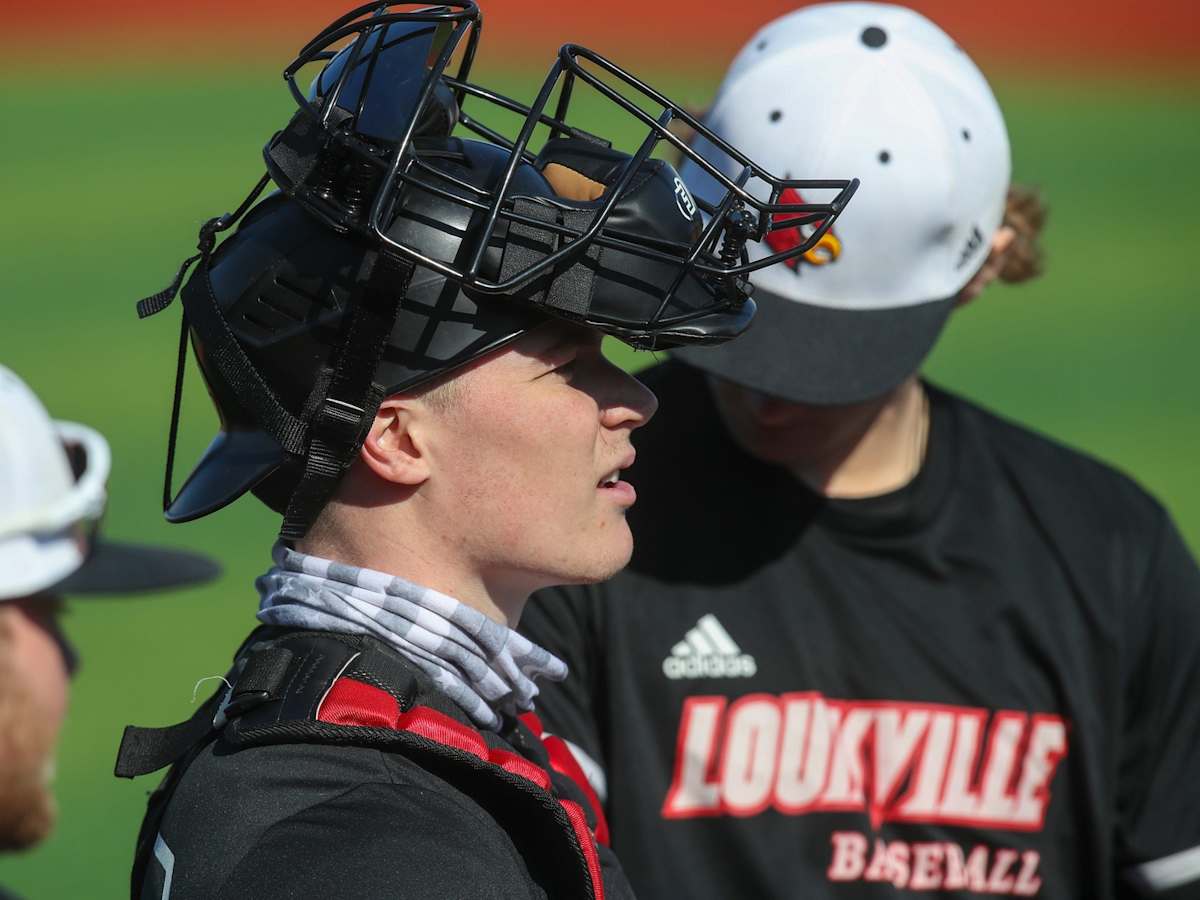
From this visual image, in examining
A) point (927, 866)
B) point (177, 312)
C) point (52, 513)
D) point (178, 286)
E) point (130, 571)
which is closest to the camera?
point (178, 286)

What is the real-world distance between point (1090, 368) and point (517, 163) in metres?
8.31

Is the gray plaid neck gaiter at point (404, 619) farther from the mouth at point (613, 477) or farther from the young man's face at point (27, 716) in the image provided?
the young man's face at point (27, 716)

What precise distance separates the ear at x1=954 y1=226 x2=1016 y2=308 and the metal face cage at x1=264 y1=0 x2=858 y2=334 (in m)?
1.14

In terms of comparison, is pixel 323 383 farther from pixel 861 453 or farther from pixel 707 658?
pixel 861 453

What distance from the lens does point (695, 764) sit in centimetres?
265

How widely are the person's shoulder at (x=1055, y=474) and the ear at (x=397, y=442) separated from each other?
57.4 inches

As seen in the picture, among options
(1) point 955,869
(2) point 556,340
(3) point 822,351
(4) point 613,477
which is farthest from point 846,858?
(2) point 556,340

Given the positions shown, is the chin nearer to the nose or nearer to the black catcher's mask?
the nose

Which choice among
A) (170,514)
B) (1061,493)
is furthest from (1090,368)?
(170,514)

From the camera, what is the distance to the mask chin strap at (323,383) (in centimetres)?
171

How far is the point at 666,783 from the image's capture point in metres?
2.63

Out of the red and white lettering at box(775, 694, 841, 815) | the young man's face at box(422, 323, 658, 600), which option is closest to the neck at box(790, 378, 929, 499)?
the red and white lettering at box(775, 694, 841, 815)

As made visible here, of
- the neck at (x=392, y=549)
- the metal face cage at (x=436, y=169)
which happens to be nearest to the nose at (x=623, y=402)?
the metal face cage at (x=436, y=169)

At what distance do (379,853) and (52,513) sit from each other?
1.32 metres
